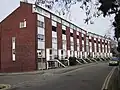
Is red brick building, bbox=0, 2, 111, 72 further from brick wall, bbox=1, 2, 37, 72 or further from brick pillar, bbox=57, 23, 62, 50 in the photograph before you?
brick pillar, bbox=57, 23, 62, 50

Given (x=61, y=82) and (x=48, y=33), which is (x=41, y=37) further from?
(x=61, y=82)

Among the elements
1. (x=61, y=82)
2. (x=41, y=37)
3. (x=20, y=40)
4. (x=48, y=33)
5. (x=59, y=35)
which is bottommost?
(x=61, y=82)

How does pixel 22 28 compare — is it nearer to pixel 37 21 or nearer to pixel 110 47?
pixel 37 21

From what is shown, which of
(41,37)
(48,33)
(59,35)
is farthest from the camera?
(59,35)

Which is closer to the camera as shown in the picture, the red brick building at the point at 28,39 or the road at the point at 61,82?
the road at the point at 61,82

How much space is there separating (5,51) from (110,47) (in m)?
84.7

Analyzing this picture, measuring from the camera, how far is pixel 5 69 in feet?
169

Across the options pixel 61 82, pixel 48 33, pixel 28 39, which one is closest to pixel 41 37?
pixel 28 39

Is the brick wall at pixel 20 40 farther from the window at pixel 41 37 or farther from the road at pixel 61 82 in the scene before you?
the road at pixel 61 82

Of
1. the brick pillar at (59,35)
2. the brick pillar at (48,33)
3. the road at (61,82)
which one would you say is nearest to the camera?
the road at (61,82)

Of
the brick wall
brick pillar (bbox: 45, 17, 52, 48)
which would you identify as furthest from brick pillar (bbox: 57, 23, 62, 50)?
the brick wall

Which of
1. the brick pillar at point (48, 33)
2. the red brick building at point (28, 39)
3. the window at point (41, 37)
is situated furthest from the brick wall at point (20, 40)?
the brick pillar at point (48, 33)

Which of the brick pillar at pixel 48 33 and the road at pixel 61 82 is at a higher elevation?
the brick pillar at pixel 48 33

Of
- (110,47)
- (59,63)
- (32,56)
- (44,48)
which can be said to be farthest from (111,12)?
(110,47)
